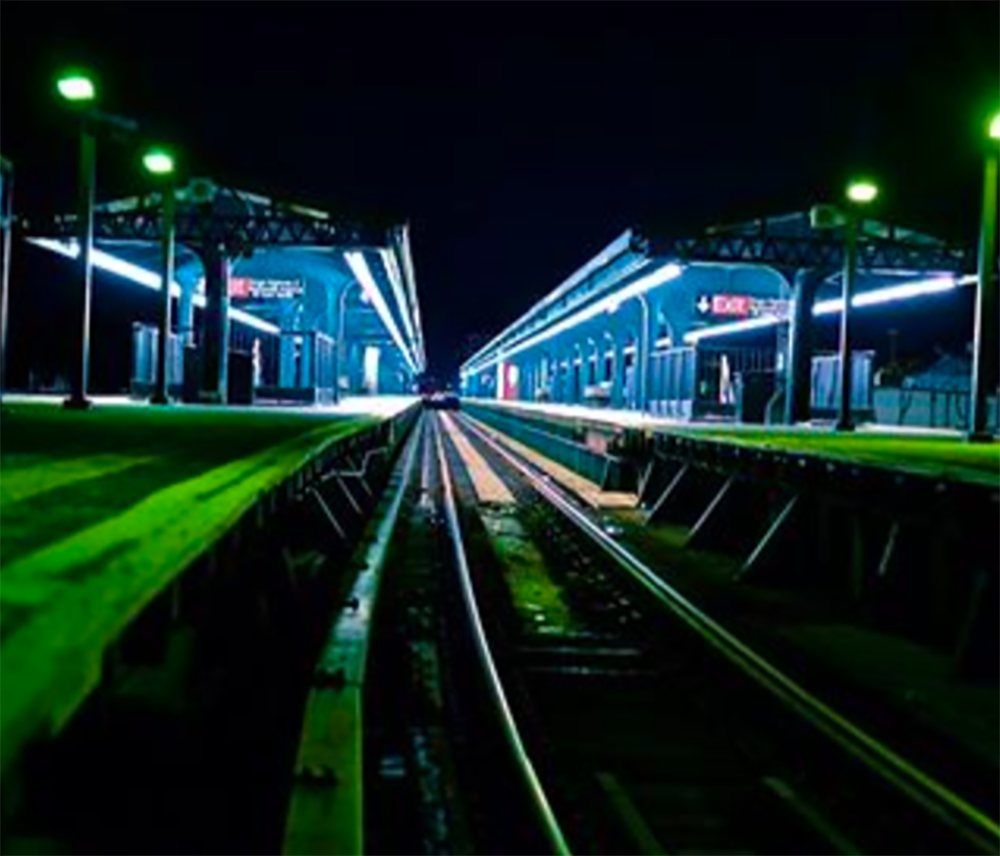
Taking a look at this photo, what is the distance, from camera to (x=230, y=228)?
3478cm

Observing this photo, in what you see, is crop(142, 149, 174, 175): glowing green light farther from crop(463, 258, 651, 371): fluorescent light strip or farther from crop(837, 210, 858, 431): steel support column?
crop(463, 258, 651, 371): fluorescent light strip

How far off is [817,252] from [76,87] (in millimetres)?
21630

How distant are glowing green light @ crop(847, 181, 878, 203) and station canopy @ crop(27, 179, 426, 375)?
14394mm

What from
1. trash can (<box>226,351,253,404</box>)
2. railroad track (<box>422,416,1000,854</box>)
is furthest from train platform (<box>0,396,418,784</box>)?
trash can (<box>226,351,253,404</box>)

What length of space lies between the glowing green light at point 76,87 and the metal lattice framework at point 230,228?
14239mm

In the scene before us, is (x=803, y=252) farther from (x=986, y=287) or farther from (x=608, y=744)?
(x=608, y=744)

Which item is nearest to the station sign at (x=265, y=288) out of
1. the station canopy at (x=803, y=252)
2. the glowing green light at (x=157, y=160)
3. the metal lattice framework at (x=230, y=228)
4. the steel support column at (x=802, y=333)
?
the metal lattice framework at (x=230, y=228)

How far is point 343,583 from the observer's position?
11562 mm

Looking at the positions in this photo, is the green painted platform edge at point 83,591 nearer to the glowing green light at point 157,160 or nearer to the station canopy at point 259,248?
the glowing green light at point 157,160

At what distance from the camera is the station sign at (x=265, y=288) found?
155ft

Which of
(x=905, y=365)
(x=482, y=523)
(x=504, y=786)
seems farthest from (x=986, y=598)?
(x=905, y=365)

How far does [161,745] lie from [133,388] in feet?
107

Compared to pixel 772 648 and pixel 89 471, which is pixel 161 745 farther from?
pixel 772 648

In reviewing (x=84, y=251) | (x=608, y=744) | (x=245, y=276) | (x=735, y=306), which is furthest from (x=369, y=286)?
(x=608, y=744)
